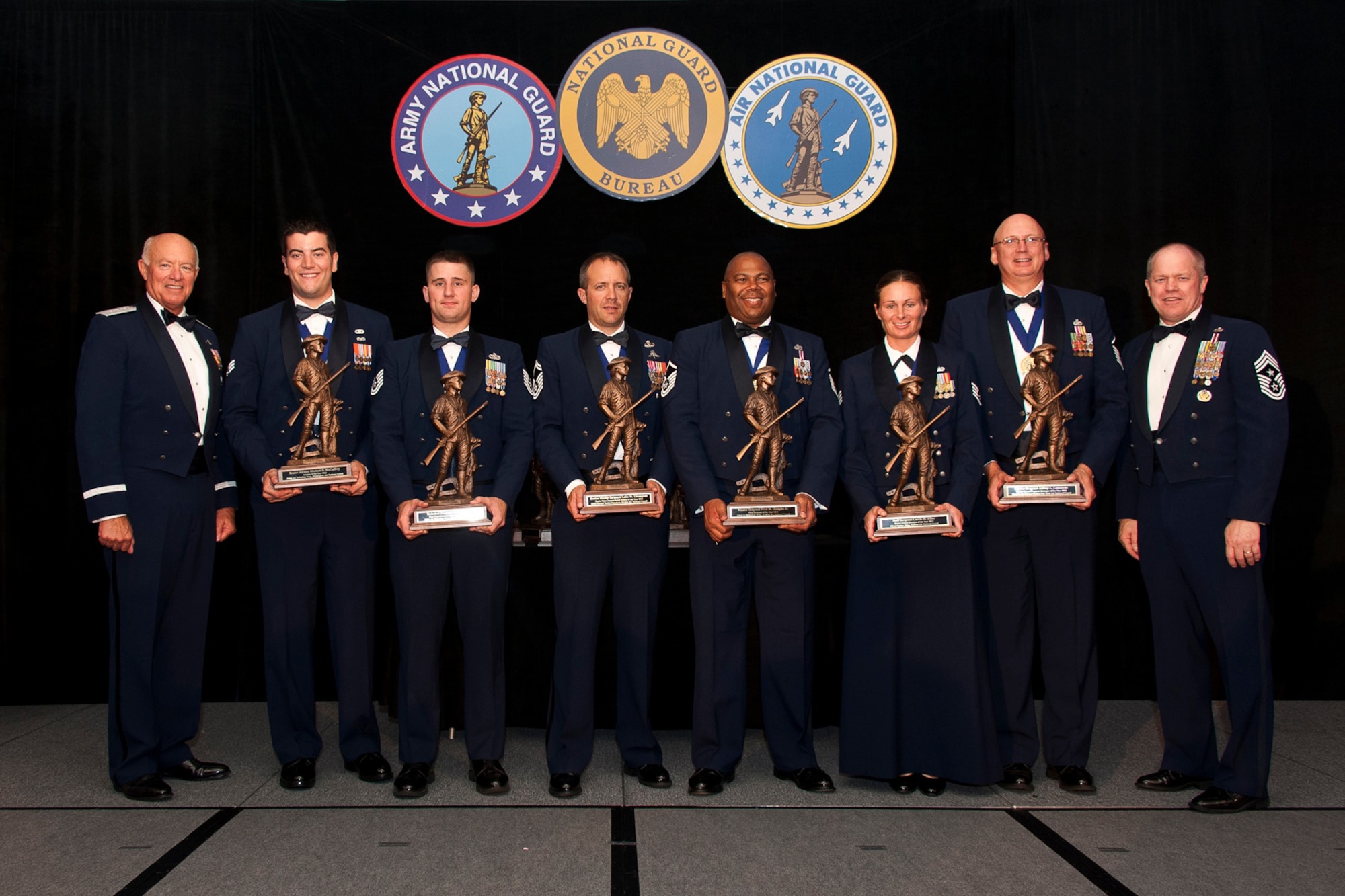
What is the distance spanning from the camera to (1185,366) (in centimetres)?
361

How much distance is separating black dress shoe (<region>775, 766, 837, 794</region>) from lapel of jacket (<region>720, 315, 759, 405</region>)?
139 cm

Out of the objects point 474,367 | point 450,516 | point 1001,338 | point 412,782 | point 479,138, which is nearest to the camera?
point 450,516

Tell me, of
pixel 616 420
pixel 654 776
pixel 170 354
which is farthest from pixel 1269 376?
pixel 170 354

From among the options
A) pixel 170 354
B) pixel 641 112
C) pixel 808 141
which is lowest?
pixel 170 354

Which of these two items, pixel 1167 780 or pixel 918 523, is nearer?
pixel 918 523

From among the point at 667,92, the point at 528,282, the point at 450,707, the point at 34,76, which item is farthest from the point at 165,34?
the point at 450,707

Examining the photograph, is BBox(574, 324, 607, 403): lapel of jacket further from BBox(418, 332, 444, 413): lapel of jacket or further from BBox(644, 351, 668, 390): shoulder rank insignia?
BBox(418, 332, 444, 413): lapel of jacket

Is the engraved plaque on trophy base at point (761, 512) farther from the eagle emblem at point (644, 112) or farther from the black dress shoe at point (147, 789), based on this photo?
the eagle emblem at point (644, 112)

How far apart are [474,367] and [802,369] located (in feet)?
4.11

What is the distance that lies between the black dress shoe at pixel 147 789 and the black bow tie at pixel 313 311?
179 centimetres

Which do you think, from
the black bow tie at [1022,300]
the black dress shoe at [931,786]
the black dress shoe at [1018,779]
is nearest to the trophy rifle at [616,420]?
the black bow tie at [1022,300]

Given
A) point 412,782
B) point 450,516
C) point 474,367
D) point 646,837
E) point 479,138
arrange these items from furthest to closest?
1. point 479,138
2. point 474,367
3. point 412,782
4. point 450,516
5. point 646,837

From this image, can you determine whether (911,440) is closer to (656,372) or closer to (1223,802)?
(656,372)

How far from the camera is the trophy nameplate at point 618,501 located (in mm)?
3416
